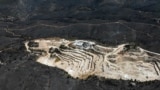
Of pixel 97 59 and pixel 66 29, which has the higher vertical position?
pixel 66 29

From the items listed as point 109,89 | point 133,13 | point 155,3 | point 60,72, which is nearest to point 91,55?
point 60,72

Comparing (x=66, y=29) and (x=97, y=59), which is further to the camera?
(x=66, y=29)

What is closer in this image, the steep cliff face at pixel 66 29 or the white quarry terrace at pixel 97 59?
the steep cliff face at pixel 66 29

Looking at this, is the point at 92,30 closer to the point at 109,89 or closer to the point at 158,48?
the point at 158,48

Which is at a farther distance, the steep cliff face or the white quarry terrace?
the white quarry terrace
